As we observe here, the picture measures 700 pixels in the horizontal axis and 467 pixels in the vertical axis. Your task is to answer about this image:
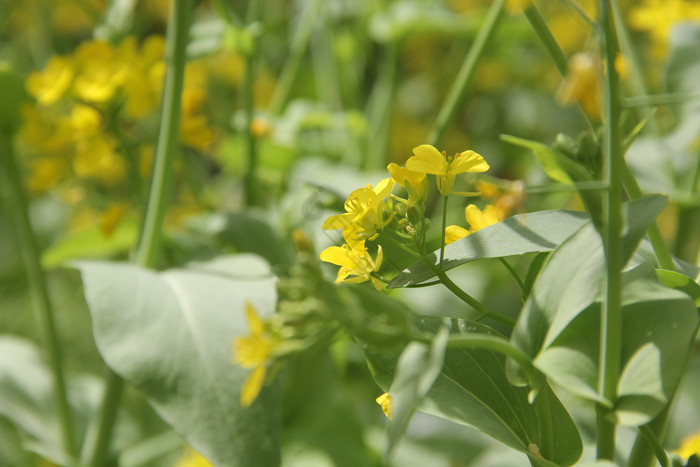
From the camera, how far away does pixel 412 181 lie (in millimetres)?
244

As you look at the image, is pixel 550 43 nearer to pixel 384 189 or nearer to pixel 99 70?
pixel 384 189

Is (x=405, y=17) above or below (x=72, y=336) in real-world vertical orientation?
above

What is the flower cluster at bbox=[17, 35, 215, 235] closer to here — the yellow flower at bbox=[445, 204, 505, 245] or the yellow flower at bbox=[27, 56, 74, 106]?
the yellow flower at bbox=[27, 56, 74, 106]

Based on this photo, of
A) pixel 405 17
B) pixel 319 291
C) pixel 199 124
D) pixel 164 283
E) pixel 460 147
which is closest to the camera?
pixel 319 291

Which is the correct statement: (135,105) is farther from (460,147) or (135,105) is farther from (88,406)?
(460,147)

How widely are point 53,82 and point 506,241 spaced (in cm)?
37

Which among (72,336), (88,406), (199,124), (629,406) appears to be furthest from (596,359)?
(72,336)

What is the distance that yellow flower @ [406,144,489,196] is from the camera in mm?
231

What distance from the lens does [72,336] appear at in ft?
3.28

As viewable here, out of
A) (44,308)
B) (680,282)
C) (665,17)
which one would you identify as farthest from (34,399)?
(665,17)

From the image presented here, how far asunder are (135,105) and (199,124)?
48mm

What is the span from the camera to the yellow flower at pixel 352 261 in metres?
0.24

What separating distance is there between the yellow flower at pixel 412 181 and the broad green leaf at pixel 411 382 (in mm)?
81

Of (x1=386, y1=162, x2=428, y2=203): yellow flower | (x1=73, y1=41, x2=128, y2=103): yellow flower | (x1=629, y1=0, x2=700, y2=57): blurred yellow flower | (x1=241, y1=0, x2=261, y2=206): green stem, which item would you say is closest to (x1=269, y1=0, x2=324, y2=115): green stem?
(x1=241, y1=0, x2=261, y2=206): green stem
